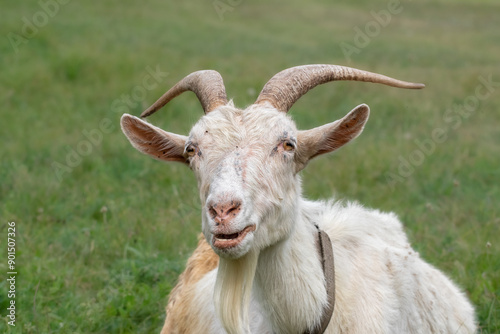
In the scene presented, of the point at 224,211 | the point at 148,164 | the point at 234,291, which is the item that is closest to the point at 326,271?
the point at 234,291

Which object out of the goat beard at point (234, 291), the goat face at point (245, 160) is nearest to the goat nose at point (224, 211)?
the goat face at point (245, 160)

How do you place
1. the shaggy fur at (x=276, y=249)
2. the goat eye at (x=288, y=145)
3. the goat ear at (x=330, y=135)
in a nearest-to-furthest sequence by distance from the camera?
the shaggy fur at (x=276, y=249) → the goat eye at (x=288, y=145) → the goat ear at (x=330, y=135)

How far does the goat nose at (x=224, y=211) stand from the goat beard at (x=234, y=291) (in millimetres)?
409

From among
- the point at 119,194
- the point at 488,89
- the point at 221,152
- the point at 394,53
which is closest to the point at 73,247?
the point at 119,194

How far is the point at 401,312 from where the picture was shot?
13.0 ft

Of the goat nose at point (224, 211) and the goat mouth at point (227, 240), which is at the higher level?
the goat nose at point (224, 211)

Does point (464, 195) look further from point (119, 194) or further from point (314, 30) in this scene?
point (314, 30)

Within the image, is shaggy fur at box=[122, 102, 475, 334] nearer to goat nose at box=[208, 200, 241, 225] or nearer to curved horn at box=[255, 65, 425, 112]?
goat nose at box=[208, 200, 241, 225]

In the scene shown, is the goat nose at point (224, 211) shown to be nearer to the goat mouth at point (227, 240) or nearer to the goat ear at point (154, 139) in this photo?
the goat mouth at point (227, 240)

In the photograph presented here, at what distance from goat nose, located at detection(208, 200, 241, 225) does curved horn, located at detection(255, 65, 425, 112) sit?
→ 913 millimetres

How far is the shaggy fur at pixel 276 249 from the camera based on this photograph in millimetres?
3242

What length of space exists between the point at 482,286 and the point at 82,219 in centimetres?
365

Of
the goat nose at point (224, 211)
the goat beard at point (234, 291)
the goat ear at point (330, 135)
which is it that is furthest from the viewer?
the goat ear at point (330, 135)

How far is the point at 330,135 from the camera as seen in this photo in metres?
3.65
